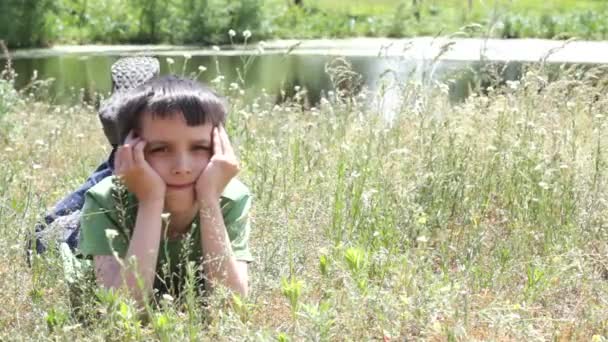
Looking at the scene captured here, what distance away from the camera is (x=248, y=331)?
1952 millimetres

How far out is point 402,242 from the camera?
9.12ft

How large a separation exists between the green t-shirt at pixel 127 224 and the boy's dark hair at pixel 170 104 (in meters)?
0.17

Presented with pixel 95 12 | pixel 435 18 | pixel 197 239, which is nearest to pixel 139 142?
pixel 197 239

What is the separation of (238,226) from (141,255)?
351mm

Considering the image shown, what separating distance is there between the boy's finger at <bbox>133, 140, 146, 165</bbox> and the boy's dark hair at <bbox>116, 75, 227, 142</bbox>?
91mm

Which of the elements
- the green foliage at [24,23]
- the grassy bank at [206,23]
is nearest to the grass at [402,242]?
the grassy bank at [206,23]

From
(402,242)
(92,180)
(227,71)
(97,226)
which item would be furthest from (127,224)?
(227,71)

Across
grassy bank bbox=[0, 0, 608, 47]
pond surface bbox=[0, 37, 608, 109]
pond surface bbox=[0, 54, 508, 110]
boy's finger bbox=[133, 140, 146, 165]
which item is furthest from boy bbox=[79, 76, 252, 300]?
grassy bank bbox=[0, 0, 608, 47]

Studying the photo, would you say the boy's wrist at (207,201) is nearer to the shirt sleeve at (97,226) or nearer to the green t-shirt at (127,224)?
the green t-shirt at (127,224)

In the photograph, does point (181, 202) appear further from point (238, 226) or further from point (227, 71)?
point (227, 71)

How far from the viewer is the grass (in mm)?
2072

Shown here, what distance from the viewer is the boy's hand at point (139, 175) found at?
86.3 inches

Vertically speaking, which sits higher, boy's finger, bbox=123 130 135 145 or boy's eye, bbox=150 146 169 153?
boy's finger, bbox=123 130 135 145

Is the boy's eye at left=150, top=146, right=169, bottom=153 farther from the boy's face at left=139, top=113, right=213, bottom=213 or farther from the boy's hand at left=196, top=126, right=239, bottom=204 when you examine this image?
the boy's hand at left=196, top=126, right=239, bottom=204
